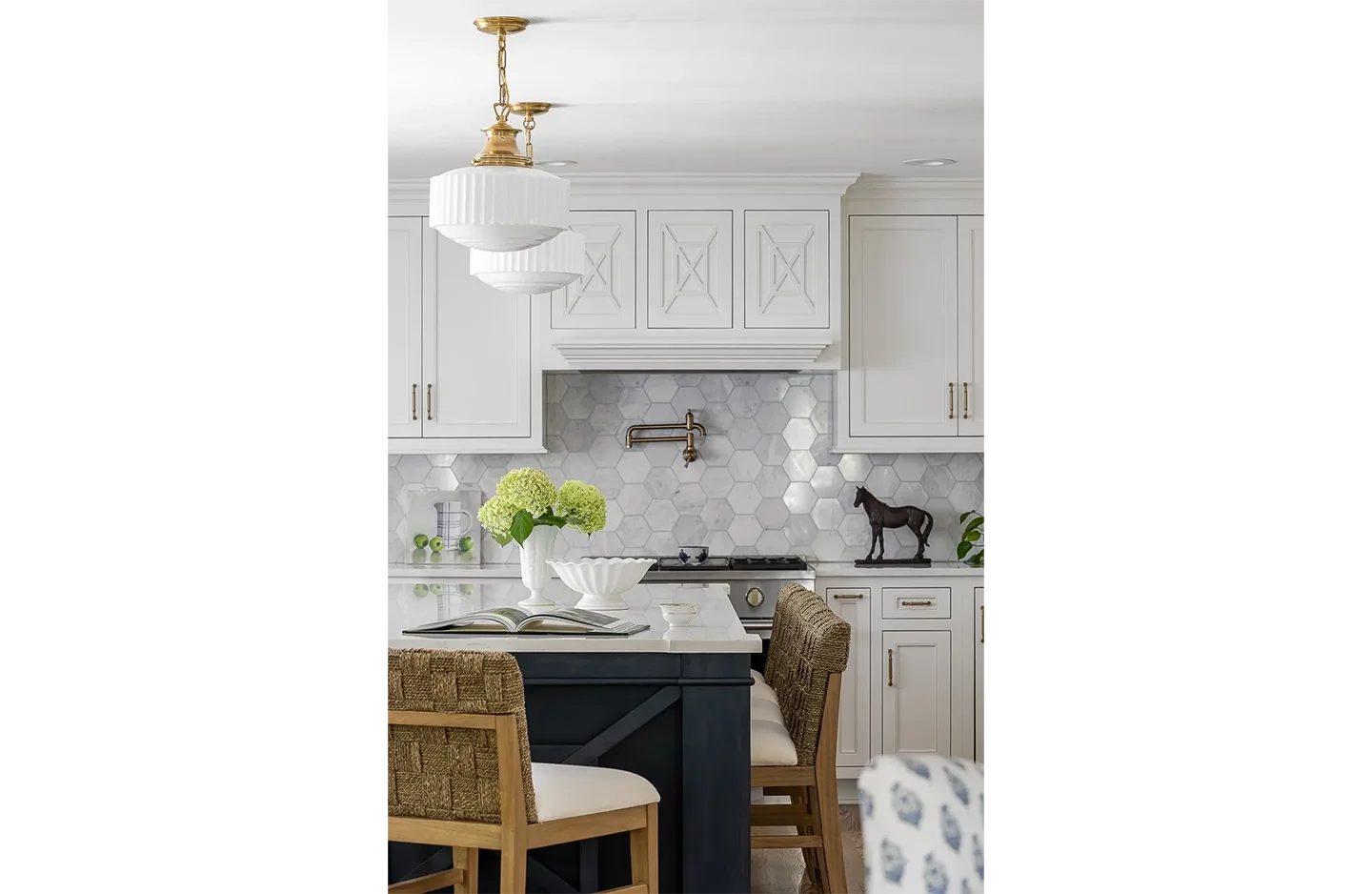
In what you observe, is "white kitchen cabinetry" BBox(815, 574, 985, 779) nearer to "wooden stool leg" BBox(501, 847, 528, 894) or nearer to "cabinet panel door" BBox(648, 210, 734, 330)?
"cabinet panel door" BBox(648, 210, 734, 330)

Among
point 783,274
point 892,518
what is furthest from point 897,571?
point 783,274

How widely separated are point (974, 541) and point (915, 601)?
1.60 feet

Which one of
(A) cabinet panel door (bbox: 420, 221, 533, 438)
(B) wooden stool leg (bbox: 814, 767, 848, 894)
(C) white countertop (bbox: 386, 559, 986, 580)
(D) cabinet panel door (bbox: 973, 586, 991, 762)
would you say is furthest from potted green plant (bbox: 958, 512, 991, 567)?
(B) wooden stool leg (bbox: 814, 767, 848, 894)

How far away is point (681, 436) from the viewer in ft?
16.2

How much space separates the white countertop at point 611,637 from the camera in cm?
247

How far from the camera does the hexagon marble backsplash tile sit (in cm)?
490

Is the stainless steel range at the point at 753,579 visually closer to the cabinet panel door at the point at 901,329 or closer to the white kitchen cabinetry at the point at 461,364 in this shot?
the cabinet panel door at the point at 901,329

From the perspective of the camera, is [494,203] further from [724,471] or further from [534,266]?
[724,471]

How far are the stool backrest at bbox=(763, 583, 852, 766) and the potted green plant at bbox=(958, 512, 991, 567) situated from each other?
5.38 feet
